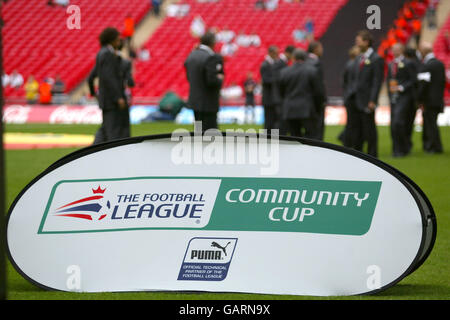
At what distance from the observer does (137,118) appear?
27172 millimetres

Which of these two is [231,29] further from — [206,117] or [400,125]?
[206,117]

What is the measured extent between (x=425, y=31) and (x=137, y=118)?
1222 centimetres

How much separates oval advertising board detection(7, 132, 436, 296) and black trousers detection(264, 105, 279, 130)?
1231cm

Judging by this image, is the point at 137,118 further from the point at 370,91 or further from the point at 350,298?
the point at 350,298

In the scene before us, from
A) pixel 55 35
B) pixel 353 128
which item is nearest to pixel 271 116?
pixel 353 128

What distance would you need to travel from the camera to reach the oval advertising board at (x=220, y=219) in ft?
13.6

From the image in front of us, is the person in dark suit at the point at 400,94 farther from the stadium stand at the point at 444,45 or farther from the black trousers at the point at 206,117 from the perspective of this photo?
the stadium stand at the point at 444,45

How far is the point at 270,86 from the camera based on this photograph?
642 inches

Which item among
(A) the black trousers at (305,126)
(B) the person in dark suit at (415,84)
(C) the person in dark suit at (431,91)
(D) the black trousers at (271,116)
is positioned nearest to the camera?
(A) the black trousers at (305,126)

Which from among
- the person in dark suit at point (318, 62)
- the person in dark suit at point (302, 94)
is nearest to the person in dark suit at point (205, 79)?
the person in dark suit at point (302, 94)

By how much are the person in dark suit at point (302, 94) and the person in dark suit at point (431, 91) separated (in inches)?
148

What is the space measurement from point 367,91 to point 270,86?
432cm

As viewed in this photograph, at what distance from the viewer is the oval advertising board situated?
4.14 m
